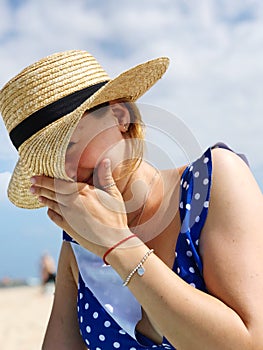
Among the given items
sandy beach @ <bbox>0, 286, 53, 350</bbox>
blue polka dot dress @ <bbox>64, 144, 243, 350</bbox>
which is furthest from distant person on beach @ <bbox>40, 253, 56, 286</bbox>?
blue polka dot dress @ <bbox>64, 144, 243, 350</bbox>

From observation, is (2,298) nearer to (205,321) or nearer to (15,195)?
(15,195)

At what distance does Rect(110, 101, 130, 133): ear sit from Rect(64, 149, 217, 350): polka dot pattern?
0.29 metres

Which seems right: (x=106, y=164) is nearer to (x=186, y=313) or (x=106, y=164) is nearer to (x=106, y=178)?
(x=106, y=178)

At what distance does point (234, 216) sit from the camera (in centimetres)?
194

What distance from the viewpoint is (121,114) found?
2.39m

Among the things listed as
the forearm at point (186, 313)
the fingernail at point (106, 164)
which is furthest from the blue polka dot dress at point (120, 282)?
the fingernail at point (106, 164)

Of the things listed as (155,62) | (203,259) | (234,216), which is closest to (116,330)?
(203,259)

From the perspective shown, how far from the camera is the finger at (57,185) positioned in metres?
2.10

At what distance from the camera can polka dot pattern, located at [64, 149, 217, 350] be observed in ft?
6.73

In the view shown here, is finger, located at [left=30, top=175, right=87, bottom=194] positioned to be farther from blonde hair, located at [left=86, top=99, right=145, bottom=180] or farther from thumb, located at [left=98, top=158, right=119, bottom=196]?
blonde hair, located at [left=86, top=99, right=145, bottom=180]

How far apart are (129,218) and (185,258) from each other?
0.35 metres

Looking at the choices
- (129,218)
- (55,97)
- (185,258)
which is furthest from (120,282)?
(55,97)

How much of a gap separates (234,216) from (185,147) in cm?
33

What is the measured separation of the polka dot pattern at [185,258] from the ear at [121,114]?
29 centimetres
